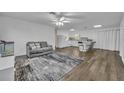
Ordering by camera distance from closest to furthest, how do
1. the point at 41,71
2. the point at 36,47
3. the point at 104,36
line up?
1. the point at 41,71
2. the point at 36,47
3. the point at 104,36

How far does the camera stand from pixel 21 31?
66.4 inches

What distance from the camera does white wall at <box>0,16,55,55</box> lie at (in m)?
1.67

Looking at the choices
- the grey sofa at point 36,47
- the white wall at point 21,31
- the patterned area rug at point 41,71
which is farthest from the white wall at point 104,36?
the white wall at point 21,31

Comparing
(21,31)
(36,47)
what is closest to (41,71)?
(36,47)

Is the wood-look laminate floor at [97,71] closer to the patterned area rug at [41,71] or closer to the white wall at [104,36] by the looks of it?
the patterned area rug at [41,71]

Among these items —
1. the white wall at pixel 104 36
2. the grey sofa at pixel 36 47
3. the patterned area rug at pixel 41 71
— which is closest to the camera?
the patterned area rug at pixel 41 71

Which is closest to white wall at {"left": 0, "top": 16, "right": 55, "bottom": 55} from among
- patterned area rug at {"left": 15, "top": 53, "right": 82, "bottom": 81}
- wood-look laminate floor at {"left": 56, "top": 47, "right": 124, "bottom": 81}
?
patterned area rug at {"left": 15, "top": 53, "right": 82, "bottom": 81}

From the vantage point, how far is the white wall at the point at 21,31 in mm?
1675

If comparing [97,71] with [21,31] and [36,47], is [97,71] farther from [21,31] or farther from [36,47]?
[21,31]

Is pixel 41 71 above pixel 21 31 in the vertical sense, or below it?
below

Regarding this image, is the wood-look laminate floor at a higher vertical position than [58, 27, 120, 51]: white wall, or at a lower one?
lower

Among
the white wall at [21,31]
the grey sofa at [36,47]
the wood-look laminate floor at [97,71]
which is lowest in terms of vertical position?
the wood-look laminate floor at [97,71]

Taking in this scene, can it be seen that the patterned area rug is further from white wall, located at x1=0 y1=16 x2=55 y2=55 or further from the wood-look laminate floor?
white wall, located at x1=0 y1=16 x2=55 y2=55
